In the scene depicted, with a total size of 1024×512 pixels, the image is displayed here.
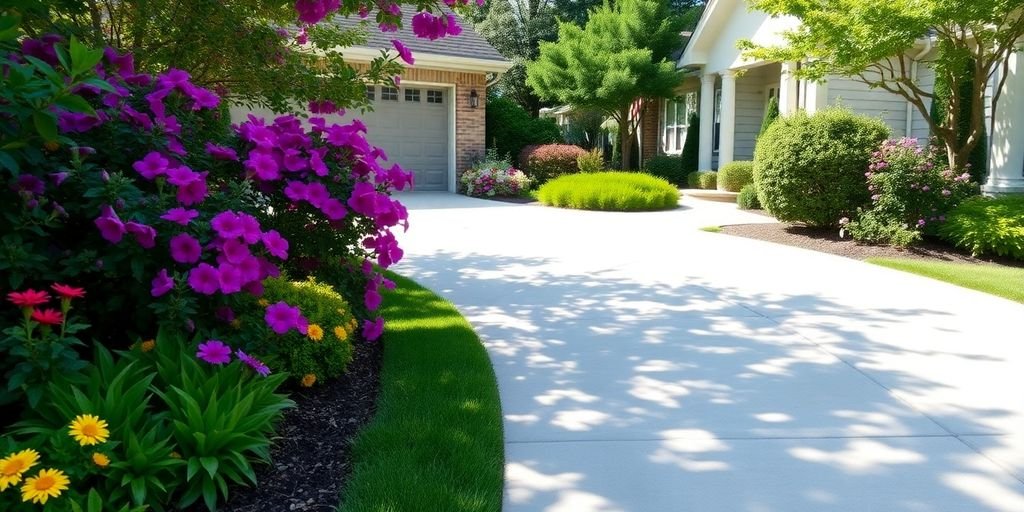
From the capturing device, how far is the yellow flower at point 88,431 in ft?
7.50

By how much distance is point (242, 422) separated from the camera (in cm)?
274

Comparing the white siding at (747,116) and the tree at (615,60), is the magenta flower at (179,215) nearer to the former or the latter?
the tree at (615,60)

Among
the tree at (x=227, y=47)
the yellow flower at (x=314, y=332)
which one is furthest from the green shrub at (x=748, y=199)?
the yellow flower at (x=314, y=332)

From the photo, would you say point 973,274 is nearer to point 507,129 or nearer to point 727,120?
point 727,120

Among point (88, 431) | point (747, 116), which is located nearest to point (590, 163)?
point (747, 116)

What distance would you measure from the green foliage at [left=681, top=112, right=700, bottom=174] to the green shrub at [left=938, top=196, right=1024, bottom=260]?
1075 centimetres

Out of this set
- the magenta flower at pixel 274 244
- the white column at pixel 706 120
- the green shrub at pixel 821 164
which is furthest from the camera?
the white column at pixel 706 120

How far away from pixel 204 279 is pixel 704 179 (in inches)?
644

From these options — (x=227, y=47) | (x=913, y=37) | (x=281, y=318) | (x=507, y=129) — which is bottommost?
(x=281, y=318)

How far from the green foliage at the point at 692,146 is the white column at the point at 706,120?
749 millimetres

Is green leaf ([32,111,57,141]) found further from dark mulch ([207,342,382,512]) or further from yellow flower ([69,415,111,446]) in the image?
dark mulch ([207,342,382,512])

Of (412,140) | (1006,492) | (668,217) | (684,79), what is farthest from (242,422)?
(684,79)

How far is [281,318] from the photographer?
3.31 m

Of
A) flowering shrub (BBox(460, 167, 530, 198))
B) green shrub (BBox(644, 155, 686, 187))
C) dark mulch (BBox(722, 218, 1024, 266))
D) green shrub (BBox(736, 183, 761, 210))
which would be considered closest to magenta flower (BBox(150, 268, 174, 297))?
dark mulch (BBox(722, 218, 1024, 266))
